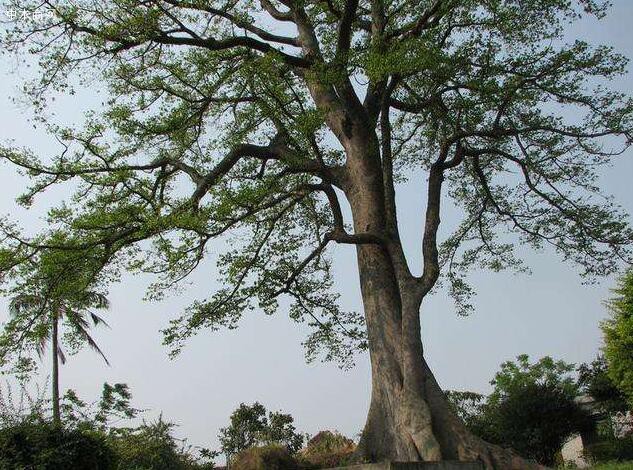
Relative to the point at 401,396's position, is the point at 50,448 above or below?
below

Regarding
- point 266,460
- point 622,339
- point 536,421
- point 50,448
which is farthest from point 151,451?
point 622,339

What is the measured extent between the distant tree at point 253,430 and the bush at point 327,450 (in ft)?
5.19

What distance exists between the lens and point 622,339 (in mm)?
29719

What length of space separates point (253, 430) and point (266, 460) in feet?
28.9

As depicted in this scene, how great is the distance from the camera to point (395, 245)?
565 inches

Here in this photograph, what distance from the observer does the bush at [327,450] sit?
19.5 m

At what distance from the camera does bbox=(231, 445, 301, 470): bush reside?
18.6 m

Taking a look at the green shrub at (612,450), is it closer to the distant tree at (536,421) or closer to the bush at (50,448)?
the distant tree at (536,421)

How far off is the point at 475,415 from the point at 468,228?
1555cm

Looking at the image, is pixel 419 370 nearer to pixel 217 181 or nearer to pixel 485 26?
pixel 217 181

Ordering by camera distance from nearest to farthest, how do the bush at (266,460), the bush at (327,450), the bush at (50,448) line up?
the bush at (50,448), the bush at (266,460), the bush at (327,450)

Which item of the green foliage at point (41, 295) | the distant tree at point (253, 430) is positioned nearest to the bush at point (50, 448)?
the green foliage at point (41, 295)

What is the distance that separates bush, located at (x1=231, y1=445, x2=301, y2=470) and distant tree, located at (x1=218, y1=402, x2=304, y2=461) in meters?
6.72

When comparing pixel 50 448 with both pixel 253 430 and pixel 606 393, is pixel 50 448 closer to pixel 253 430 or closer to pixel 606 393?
pixel 253 430
